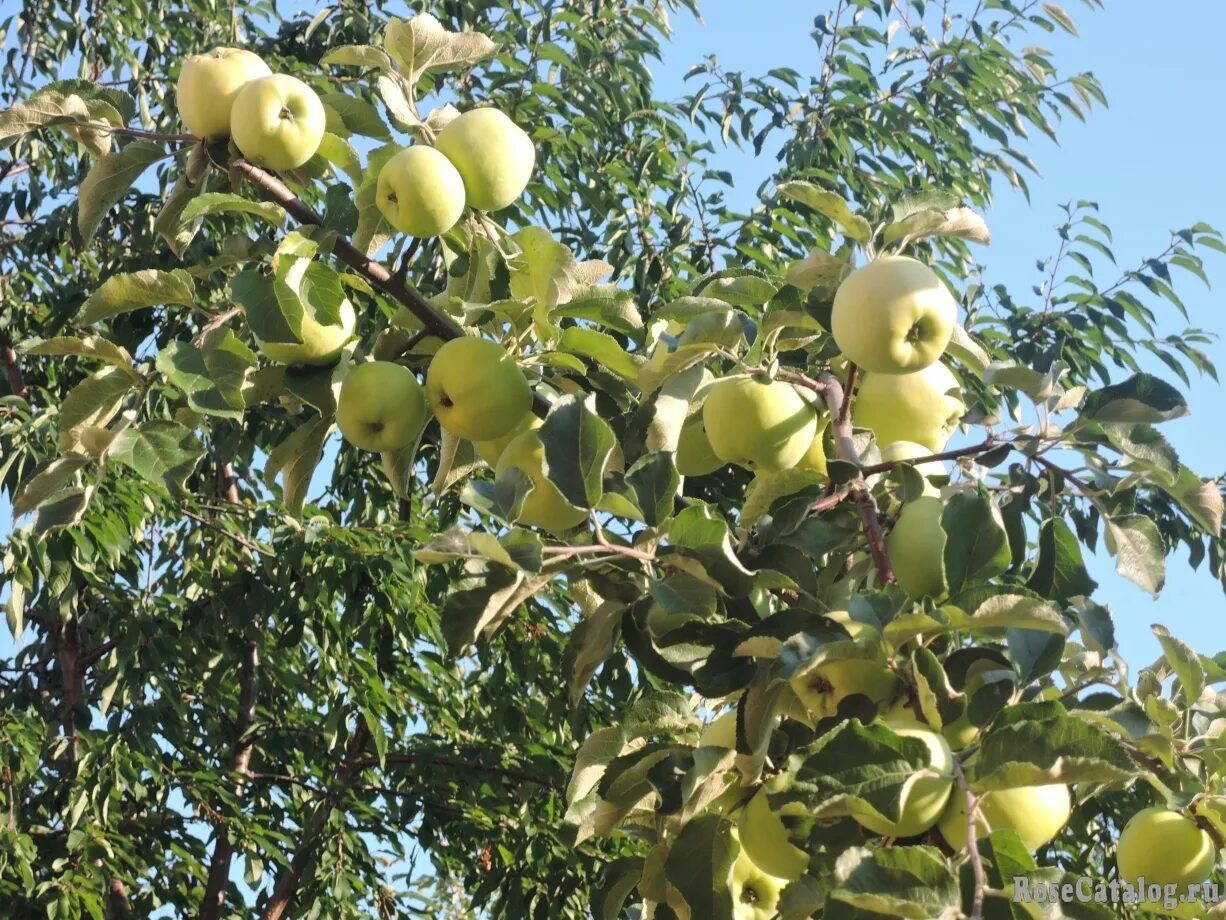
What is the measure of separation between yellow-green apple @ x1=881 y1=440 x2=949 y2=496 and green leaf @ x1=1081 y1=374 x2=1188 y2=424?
154 millimetres

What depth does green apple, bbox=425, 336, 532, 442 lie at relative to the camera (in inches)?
43.0

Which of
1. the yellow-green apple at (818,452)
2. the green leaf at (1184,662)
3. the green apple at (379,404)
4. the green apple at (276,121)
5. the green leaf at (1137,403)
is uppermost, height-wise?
the green apple at (276,121)

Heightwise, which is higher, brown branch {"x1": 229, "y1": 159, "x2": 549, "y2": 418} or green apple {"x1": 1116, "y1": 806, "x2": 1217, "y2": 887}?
brown branch {"x1": 229, "y1": 159, "x2": 549, "y2": 418}

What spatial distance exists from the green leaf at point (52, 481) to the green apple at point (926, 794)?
738 millimetres

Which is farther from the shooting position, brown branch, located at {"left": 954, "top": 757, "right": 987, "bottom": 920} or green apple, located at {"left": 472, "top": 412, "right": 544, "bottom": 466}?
green apple, located at {"left": 472, "top": 412, "right": 544, "bottom": 466}

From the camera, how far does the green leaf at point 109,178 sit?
1.20 meters

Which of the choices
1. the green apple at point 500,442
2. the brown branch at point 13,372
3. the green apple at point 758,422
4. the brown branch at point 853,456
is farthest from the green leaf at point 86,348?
the brown branch at point 13,372

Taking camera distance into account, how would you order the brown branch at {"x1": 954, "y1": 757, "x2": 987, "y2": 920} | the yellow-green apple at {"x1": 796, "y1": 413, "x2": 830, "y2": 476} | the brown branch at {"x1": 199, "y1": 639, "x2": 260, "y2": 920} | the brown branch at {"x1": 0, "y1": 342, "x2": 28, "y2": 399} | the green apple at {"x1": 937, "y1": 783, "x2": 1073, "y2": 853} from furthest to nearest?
the brown branch at {"x1": 0, "y1": 342, "x2": 28, "y2": 399} < the brown branch at {"x1": 199, "y1": 639, "x2": 260, "y2": 920} < the yellow-green apple at {"x1": 796, "y1": 413, "x2": 830, "y2": 476} < the green apple at {"x1": 937, "y1": 783, "x2": 1073, "y2": 853} < the brown branch at {"x1": 954, "y1": 757, "x2": 987, "y2": 920}

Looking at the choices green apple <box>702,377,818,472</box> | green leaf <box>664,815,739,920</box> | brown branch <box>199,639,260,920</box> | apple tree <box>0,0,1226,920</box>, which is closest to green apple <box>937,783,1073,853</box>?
apple tree <box>0,0,1226,920</box>

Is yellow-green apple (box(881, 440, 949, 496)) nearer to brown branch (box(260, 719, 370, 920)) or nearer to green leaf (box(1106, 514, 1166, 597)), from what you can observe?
green leaf (box(1106, 514, 1166, 597))

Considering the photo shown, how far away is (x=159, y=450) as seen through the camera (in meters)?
1.08

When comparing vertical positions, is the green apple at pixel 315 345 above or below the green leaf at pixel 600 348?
below

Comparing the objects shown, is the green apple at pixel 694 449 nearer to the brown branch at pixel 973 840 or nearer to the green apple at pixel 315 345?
the green apple at pixel 315 345

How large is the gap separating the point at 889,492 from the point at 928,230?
23cm
